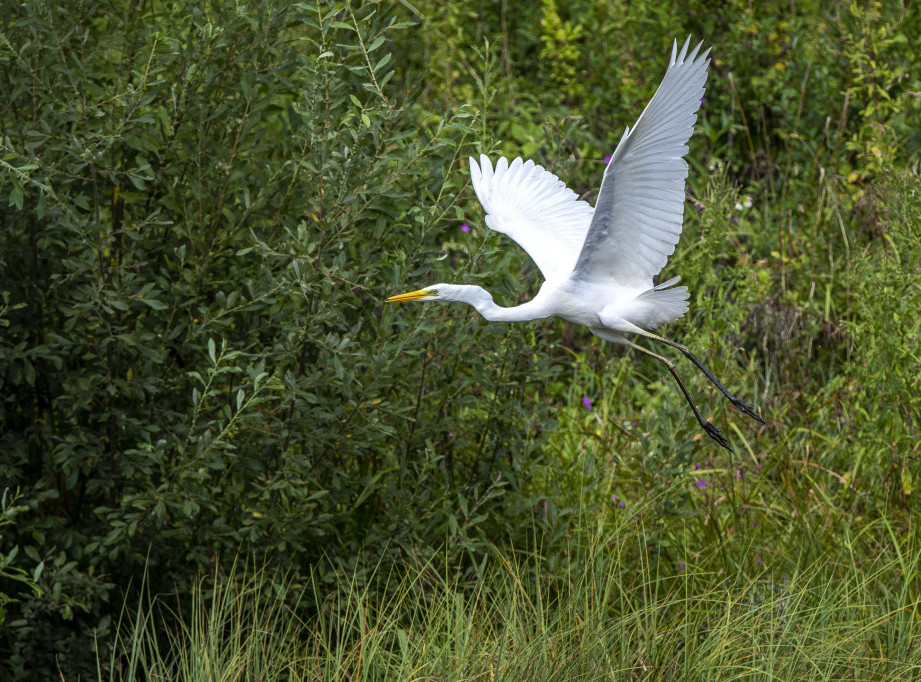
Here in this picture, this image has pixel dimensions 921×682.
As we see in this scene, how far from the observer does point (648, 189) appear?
3.23m

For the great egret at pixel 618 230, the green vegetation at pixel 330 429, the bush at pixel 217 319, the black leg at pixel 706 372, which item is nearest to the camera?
the great egret at pixel 618 230

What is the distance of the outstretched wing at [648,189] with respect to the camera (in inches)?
117

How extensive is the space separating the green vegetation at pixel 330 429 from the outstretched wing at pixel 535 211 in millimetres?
90

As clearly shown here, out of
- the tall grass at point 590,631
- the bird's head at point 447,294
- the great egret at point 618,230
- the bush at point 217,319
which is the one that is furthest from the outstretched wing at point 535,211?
the tall grass at point 590,631

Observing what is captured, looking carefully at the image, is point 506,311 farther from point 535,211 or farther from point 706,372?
point 535,211

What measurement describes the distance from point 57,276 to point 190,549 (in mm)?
935

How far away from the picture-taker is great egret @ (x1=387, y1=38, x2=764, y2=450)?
9.87 ft

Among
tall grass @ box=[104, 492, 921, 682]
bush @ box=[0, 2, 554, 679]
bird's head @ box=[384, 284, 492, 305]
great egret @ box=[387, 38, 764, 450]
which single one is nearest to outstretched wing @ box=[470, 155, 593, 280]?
great egret @ box=[387, 38, 764, 450]

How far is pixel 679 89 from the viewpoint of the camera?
2.97 m

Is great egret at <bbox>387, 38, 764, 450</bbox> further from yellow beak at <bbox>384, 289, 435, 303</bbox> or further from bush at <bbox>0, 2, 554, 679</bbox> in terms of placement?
bush at <bbox>0, 2, 554, 679</bbox>

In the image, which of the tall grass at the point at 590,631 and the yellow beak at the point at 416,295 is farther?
the yellow beak at the point at 416,295

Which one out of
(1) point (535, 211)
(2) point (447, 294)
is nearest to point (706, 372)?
(2) point (447, 294)

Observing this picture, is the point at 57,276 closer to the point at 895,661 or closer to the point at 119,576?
the point at 119,576

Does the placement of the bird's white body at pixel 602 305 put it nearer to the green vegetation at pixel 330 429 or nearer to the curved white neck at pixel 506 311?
the curved white neck at pixel 506 311
